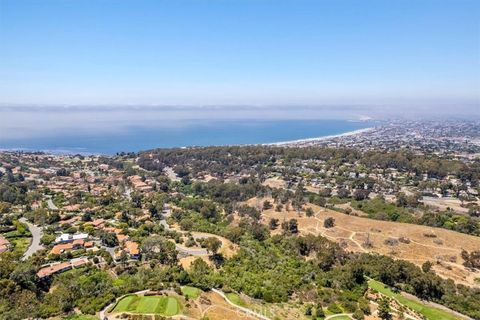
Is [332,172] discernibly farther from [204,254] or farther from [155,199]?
[204,254]

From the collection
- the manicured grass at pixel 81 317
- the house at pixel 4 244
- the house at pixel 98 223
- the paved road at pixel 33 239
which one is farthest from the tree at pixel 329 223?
the house at pixel 4 244

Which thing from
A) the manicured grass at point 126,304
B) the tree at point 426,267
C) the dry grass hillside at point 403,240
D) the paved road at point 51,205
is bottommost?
the dry grass hillside at point 403,240

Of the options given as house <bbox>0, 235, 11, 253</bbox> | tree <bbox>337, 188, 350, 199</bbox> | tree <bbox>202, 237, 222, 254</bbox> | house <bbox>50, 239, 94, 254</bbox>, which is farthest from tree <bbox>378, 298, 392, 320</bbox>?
house <bbox>0, 235, 11, 253</bbox>

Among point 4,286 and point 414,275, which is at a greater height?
point 4,286

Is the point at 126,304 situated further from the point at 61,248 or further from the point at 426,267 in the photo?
the point at 426,267

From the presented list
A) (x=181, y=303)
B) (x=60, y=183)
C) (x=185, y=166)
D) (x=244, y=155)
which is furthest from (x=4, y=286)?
(x=244, y=155)

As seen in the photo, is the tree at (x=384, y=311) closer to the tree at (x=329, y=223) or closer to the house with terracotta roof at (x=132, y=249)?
the tree at (x=329, y=223)

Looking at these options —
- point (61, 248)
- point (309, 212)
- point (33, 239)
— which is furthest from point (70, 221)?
point (309, 212)
